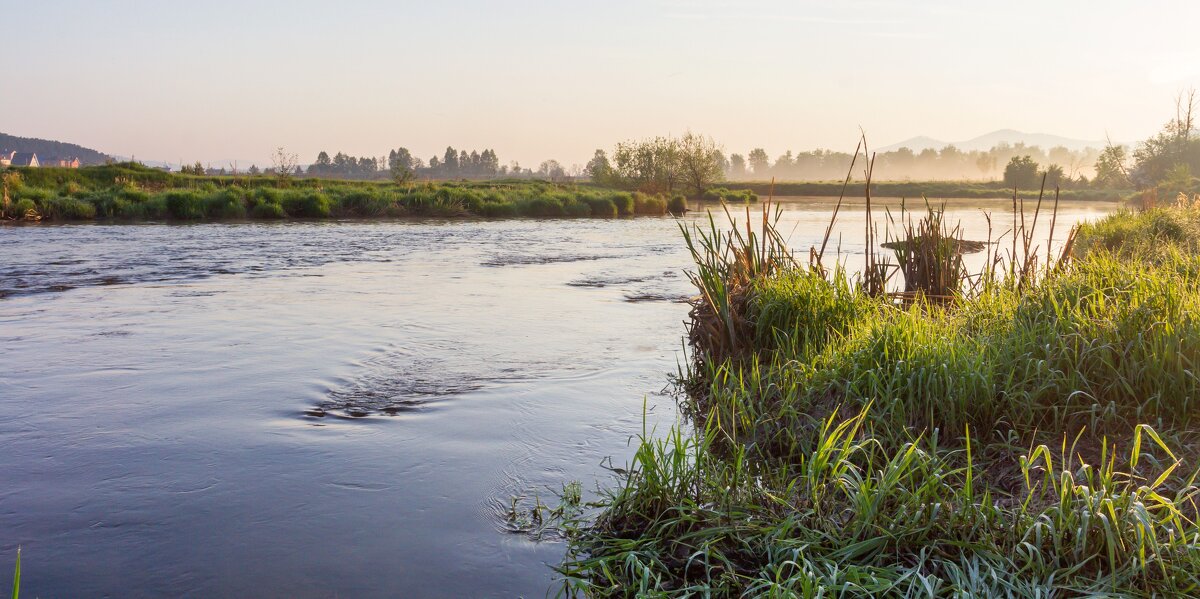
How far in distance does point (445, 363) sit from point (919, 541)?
18.5 ft

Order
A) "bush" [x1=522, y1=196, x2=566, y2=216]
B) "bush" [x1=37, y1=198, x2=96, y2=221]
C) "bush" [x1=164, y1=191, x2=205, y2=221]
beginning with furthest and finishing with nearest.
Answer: "bush" [x1=522, y1=196, x2=566, y2=216] < "bush" [x1=164, y1=191, x2=205, y2=221] < "bush" [x1=37, y1=198, x2=96, y2=221]

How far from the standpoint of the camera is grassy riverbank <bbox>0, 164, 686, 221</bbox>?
2723cm

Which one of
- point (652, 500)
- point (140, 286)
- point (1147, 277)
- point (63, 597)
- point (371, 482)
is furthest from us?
→ point (140, 286)

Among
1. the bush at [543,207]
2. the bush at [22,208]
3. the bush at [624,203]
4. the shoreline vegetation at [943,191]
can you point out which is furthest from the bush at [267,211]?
the shoreline vegetation at [943,191]

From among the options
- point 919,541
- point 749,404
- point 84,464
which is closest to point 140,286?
point 84,464

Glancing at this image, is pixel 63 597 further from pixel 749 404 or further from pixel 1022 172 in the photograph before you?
pixel 1022 172

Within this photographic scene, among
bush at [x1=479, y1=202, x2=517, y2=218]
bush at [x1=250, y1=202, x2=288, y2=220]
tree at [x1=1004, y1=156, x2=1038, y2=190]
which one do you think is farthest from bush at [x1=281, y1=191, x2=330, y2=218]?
tree at [x1=1004, y1=156, x2=1038, y2=190]

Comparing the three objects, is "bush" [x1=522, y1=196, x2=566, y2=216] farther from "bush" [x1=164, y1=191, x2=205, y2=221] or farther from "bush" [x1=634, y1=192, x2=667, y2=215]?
"bush" [x1=164, y1=191, x2=205, y2=221]

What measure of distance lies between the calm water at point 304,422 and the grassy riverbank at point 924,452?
0.69 meters

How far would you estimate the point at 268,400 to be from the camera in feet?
21.7

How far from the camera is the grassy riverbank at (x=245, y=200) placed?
27.2 meters

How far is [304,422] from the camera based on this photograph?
239 inches

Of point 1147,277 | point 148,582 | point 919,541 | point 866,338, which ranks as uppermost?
point 1147,277

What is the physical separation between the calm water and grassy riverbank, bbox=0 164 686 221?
48.1 feet
